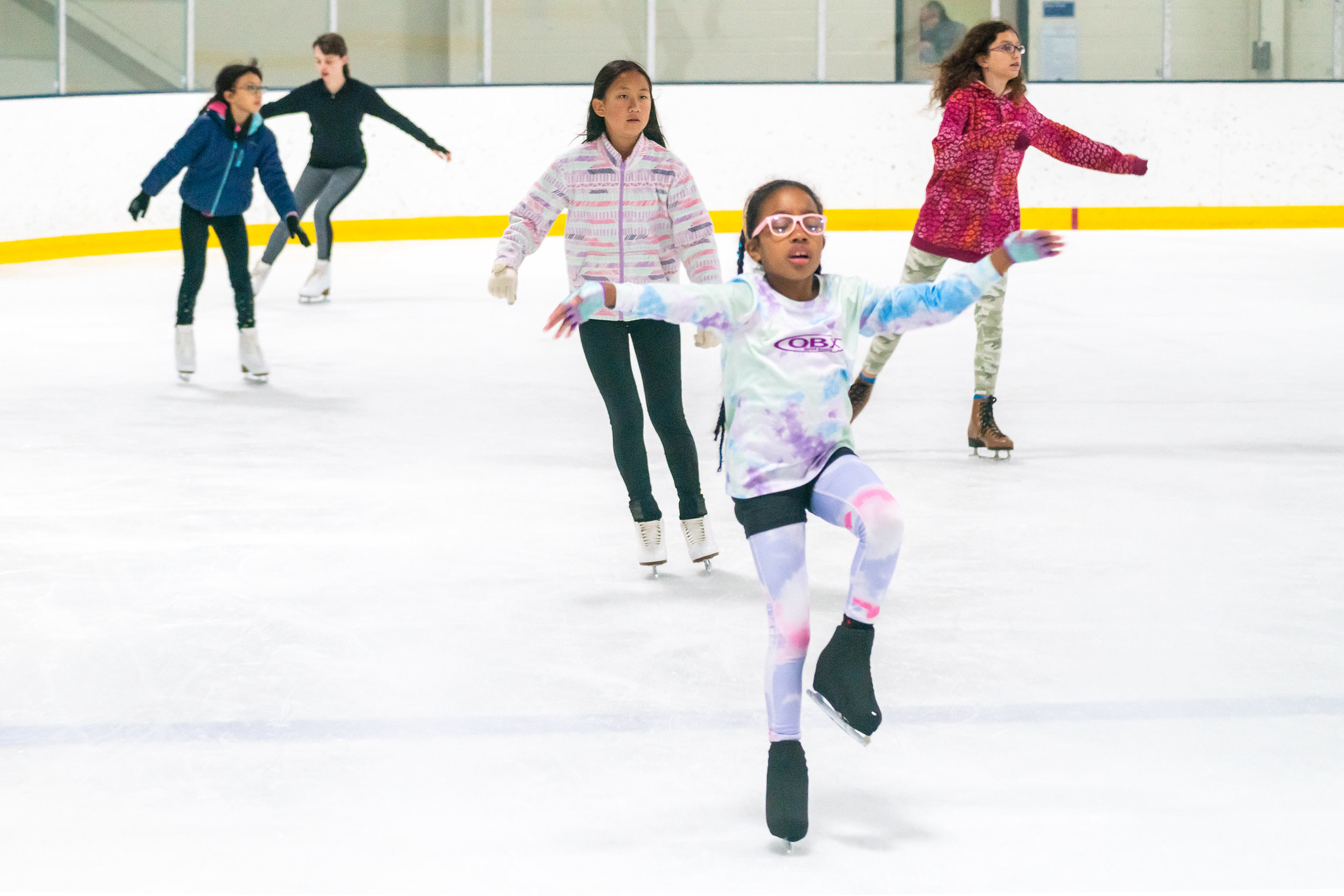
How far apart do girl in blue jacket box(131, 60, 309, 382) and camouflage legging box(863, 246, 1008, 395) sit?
8.60 feet

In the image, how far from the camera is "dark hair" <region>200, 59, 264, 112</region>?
667 cm

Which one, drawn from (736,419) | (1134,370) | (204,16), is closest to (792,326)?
(736,419)

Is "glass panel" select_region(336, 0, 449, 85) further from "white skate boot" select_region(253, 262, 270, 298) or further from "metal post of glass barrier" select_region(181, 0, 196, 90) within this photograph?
"white skate boot" select_region(253, 262, 270, 298)

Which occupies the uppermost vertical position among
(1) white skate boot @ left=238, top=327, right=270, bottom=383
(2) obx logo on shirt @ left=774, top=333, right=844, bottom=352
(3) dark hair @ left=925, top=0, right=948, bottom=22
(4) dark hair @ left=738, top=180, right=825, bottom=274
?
(3) dark hair @ left=925, top=0, right=948, bottom=22

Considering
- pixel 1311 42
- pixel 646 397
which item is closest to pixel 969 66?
pixel 646 397

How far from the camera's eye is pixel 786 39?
14.2 meters

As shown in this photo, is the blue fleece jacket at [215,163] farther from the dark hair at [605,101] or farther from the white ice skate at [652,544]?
the white ice skate at [652,544]

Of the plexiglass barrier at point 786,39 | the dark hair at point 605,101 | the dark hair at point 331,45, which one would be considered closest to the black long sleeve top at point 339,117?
the dark hair at point 331,45

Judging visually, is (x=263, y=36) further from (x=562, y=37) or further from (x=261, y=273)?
(x=261, y=273)

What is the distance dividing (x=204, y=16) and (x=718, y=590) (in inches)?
412

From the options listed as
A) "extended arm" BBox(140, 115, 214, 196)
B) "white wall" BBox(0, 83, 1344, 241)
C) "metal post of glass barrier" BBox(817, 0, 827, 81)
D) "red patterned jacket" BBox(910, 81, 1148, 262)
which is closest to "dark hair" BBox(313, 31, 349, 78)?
"white wall" BBox(0, 83, 1344, 241)

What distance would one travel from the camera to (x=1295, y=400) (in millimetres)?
6586

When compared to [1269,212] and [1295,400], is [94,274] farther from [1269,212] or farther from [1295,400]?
[1269,212]

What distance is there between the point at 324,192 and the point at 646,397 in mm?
6340
